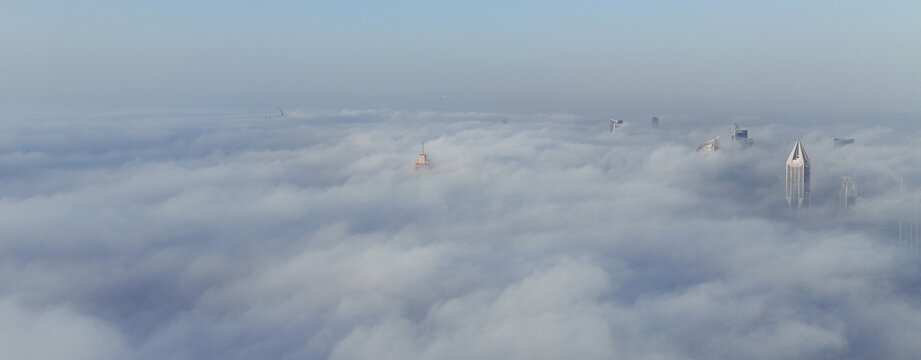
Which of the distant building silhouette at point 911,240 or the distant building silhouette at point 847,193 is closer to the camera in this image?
the distant building silhouette at point 911,240

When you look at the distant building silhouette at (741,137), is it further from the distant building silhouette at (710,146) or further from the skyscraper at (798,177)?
the skyscraper at (798,177)

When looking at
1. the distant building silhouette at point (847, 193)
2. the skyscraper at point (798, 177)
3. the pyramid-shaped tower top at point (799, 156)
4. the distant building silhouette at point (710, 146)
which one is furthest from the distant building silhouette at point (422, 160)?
the distant building silhouette at point (847, 193)

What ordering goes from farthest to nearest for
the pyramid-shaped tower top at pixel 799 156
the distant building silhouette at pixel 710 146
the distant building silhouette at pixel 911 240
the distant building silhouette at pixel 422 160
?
1. the distant building silhouette at pixel 422 160
2. the distant building silhouette at pixel 710 146
3. the pyramid-shaped tower top at pixel 799 156
4. the distant building silhouette at pixel 911 240

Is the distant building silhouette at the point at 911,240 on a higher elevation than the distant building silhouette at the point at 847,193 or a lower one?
lower

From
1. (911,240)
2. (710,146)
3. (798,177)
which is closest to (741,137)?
(710,146)

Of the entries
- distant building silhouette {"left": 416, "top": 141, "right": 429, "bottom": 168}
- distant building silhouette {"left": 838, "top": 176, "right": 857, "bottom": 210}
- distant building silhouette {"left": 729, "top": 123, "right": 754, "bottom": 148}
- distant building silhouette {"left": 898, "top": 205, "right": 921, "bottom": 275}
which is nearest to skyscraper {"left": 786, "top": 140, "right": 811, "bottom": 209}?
distant building silhouette {"left": 838, "top": 176, "right": 857, "bottom": 210}

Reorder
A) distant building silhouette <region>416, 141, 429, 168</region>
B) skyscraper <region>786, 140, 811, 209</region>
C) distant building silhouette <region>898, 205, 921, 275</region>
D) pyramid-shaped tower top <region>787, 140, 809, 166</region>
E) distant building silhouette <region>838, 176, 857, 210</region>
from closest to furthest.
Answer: distant building silhouette <region>898, 205, 921, 275</region> < distant building silhouette <region>838, 176, 857, 210</region> < skyscraper <region>786, 140, 811, 209</region> < pyramid-shaped tower top <region>787, 140, 809, 166</region> < distant building silhouette <region>416, 141, 429, 168</region>

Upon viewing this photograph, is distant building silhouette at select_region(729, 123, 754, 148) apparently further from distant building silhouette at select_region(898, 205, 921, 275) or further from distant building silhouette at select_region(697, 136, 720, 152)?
distant building silhouette at select_region(898, 205, 921, 275)

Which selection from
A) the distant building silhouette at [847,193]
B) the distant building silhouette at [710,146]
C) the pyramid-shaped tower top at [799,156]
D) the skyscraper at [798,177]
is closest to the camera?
the distant building silhouette at [847,193]

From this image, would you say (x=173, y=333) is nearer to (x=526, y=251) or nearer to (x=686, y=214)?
(x=526, y=251)

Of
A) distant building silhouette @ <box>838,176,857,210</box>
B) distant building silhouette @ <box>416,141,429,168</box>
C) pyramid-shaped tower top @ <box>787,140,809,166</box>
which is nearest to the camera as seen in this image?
distant building silhouette @ <box>838,176,857,210</box>
